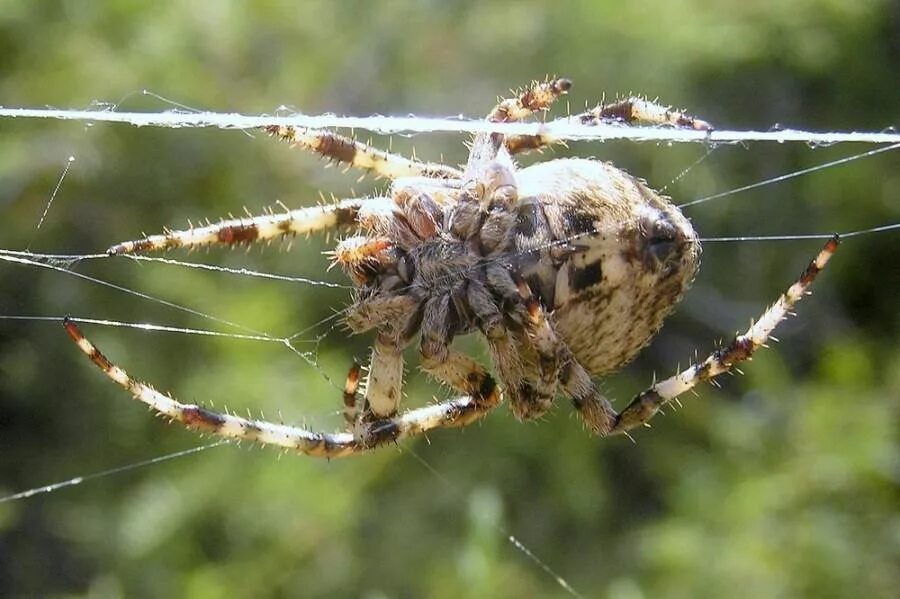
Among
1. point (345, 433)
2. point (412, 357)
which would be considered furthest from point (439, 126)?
point (412, 357)

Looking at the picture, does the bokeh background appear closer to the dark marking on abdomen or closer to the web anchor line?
the dark marking on abdomen

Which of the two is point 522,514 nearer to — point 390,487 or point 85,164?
point 390,487

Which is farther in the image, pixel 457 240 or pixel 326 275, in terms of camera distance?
pixel 326 275

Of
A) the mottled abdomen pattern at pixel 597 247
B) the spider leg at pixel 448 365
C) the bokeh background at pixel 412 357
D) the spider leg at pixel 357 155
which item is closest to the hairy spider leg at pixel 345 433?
the spider leg at pixel 448 365

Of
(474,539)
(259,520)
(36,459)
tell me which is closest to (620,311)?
(474,539)

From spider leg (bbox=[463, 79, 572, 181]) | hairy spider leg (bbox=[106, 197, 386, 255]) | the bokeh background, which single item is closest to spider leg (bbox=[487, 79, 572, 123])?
spider leg (bbox=[463, 79, 572, 181])

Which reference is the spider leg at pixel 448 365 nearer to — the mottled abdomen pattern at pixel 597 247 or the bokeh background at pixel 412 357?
the mottled abdomen pattern at pixel 597 247
